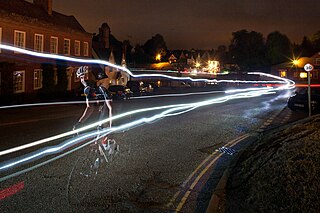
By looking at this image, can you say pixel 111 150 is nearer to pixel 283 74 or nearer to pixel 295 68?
pixel 295 68

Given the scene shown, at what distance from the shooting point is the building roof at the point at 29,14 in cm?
2853

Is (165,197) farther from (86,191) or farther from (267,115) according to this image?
(267,115)

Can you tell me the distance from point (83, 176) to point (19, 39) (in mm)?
25087

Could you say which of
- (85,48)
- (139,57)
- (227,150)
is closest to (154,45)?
(139,57)

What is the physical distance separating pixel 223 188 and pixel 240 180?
58cm

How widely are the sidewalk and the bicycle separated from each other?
2463mm

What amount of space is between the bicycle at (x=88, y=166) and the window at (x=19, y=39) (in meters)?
20.4

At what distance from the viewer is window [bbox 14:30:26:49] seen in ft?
94.5

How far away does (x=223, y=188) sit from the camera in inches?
268

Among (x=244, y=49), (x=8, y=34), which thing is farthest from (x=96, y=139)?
(x=244, y=49)

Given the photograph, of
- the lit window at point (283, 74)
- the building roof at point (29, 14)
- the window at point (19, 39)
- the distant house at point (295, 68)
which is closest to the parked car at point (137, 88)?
the building roof at point (29, 14)

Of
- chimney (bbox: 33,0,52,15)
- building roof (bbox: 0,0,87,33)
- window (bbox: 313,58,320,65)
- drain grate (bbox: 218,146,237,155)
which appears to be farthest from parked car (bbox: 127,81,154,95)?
window (bbox: 313,58,320,65)

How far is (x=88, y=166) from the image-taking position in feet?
27.9

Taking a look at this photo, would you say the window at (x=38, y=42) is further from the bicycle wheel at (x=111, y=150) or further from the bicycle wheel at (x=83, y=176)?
the bicycle wheel at (x=83, y=176)
